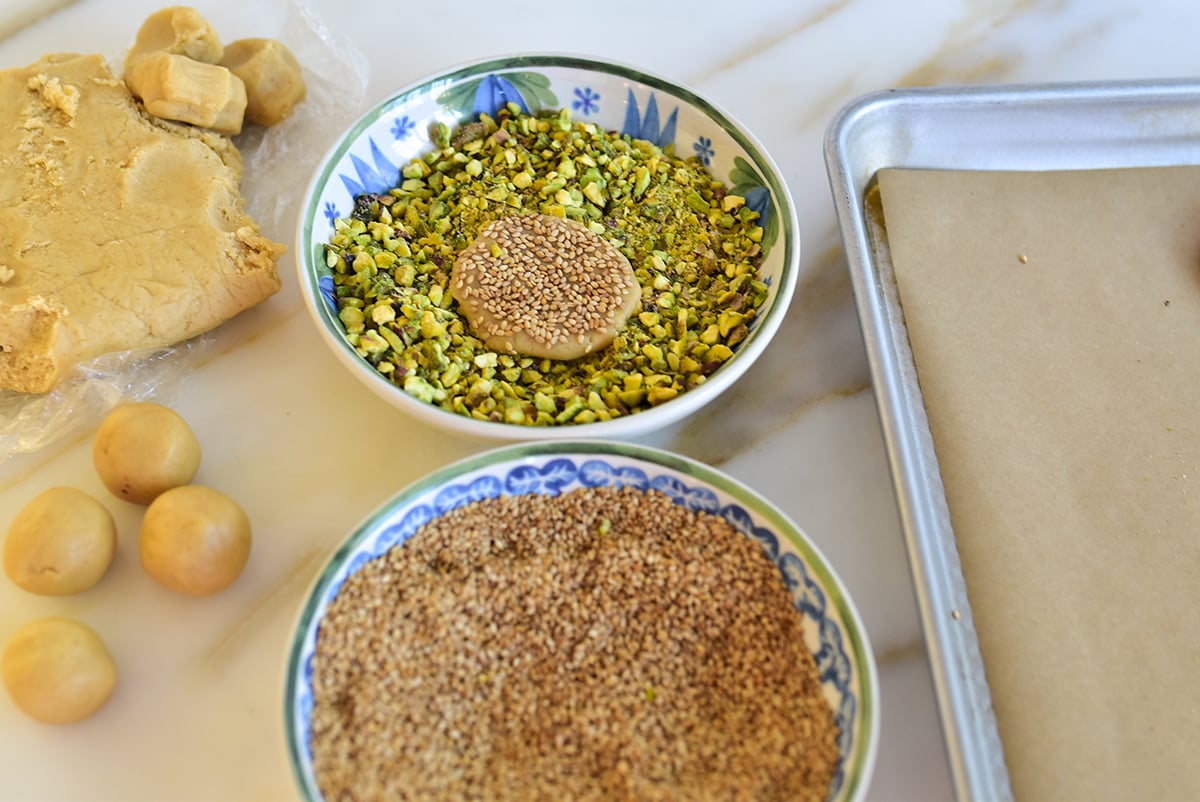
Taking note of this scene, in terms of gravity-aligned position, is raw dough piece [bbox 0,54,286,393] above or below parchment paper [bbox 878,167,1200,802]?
below

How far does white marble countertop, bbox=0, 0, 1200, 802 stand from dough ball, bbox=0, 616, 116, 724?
40 millimetres

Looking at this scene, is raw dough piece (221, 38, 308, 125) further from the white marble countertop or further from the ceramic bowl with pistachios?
the ceramic bowl with pistachios

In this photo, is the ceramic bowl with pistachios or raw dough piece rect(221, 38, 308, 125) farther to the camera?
raw dough piece rect(221, 38, 308, 125)

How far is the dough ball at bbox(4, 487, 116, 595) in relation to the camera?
2.98 feet

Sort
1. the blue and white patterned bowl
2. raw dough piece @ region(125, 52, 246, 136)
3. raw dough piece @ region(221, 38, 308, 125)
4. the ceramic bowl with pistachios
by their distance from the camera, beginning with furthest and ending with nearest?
raw dough piece @ region(221, 38, 308, 125) < raw dough piece @ region(125, 52, 246, 136) < the ceramic bowl with pistachios < the blue and white patterned bowl

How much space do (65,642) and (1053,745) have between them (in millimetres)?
927

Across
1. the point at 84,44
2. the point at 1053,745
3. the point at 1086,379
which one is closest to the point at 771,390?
the point at 1086,379

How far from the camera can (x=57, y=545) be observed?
35.7 inches

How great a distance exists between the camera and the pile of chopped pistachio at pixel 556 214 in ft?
3.34

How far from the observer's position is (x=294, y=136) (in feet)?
4.36

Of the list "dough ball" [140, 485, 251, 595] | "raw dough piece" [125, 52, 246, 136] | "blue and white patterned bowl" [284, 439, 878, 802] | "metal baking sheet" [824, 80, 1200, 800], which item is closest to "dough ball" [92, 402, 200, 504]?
"dough ball" [140, 485, 251, 595]

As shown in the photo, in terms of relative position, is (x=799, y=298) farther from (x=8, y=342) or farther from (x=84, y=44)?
(x=84, y=44)

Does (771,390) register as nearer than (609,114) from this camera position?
Yes

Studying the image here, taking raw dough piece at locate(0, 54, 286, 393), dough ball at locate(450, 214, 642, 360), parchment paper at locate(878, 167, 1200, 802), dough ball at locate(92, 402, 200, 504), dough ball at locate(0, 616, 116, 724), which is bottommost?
dough ball at locate(0, 616, 116, 724)
